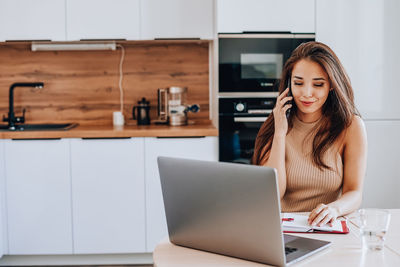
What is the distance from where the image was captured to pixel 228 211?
3.98 ft

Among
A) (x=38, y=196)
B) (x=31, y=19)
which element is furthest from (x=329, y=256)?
(x=31, y=19)

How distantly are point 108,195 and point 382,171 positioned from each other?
177 centimetres

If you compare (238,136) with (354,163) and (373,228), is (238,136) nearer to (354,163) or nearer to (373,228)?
(354,163)

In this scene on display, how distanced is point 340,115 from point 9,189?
221 centimetres

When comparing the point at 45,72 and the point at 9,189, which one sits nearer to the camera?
the point at 9,189

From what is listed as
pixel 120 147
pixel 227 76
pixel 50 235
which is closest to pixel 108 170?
pixel 120 147

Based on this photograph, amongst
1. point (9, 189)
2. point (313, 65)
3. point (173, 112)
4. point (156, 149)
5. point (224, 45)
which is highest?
point (224, 45)

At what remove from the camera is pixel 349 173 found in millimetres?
1945

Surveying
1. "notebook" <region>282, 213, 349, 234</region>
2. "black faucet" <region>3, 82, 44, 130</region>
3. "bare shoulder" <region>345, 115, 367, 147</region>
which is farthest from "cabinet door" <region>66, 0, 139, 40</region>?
"notebook" <region>282, 213, 349, 234</region>

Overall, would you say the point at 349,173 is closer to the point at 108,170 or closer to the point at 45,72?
the point at 108,170

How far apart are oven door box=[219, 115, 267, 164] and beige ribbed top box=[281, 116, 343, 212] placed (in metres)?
1.19

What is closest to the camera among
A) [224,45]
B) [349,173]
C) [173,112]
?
[349,173]

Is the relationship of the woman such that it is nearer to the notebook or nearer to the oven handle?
the notebook

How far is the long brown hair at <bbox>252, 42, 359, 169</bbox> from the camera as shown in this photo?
1.93 meters
